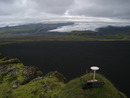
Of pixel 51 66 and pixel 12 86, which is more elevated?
pixel 12 86

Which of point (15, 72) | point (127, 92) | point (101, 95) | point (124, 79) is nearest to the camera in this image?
point (101, 95)

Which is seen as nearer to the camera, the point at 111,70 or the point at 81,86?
the point at 81,86

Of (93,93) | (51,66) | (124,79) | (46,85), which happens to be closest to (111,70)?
(124,79)

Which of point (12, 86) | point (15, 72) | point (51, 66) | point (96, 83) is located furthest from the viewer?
point (51, 66)

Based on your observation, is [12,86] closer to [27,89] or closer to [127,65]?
[27,89]

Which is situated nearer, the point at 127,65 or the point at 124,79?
the point at 124,79

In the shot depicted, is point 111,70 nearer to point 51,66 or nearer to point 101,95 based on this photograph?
point 51,66

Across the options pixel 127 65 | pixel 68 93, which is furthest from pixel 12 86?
pixel 127 65

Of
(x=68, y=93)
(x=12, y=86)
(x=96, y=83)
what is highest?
(x=96, y=83)

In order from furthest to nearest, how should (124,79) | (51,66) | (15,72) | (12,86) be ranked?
(51,66) < (124,79) < (15,72) < (12,86)
